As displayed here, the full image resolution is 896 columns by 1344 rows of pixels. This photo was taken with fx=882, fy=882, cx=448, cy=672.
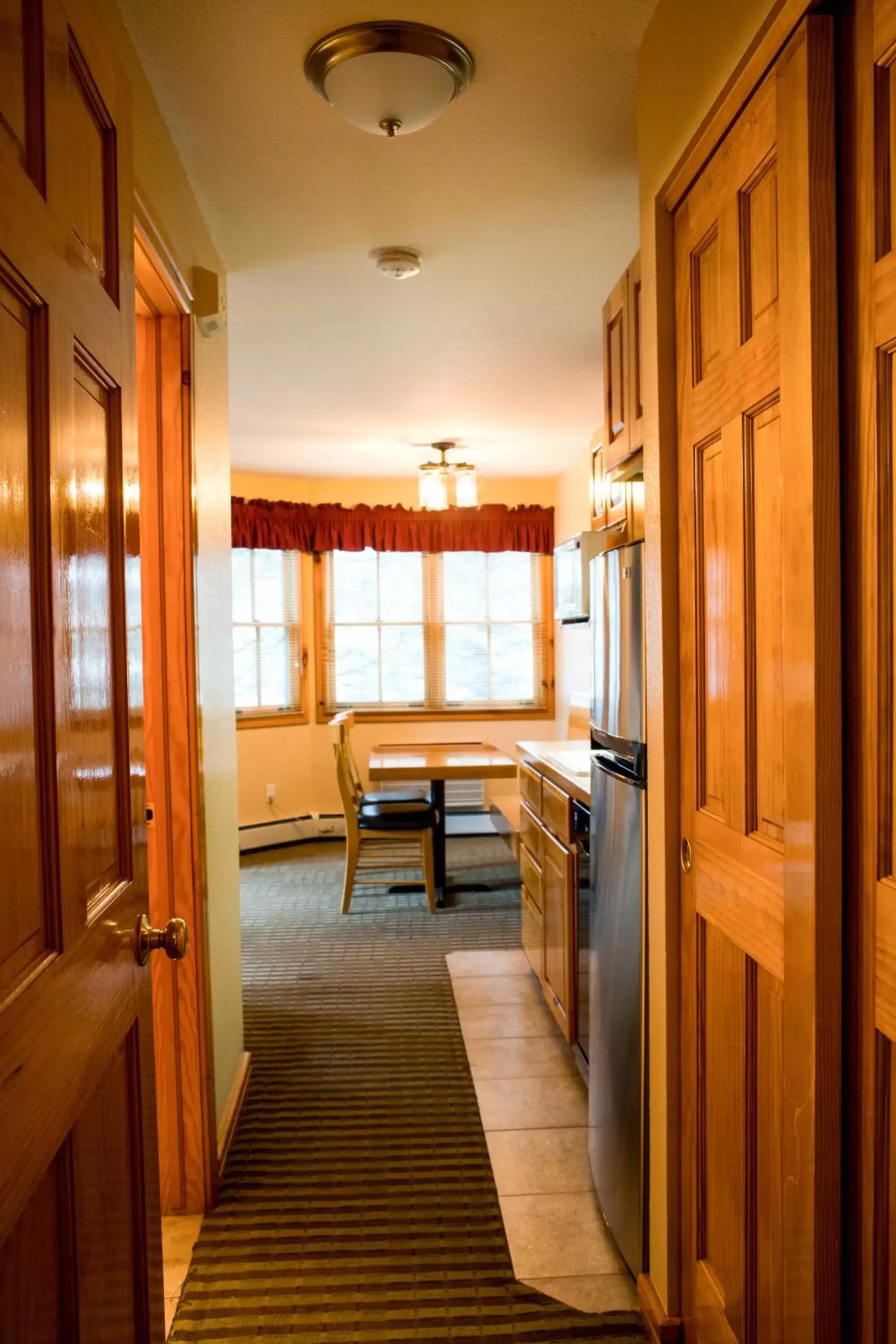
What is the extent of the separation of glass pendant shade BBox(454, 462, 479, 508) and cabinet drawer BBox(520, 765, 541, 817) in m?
1.86

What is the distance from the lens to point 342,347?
3486mm

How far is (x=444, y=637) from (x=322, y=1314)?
486cm

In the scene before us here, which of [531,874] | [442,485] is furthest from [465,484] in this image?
[531,874]

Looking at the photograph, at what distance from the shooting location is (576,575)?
3.64m

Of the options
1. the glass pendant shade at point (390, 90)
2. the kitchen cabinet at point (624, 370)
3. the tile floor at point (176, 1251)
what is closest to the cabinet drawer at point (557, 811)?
the kitchen cabinet at point (624, 370)

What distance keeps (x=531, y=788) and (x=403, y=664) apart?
10.2ft

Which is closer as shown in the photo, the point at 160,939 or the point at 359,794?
the point at 160,939

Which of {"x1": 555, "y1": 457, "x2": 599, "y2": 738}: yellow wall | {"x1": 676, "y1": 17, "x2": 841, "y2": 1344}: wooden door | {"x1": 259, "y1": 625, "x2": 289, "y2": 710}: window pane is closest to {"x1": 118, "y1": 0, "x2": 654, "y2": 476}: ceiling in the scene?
{"x1": 676, "y1": 17, "x2": 841, "y2": 1344}: wooden door

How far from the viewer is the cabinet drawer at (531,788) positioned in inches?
126

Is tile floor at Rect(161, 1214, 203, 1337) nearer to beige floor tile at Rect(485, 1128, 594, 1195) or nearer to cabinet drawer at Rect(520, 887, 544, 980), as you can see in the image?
beige floor tile at Rect(485, 1128, 594, 1195)

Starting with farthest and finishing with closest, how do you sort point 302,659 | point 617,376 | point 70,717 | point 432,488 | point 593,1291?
1. point 302,659
2. point 432,488
3. point 617,376
4. point 593,1291
5. point 70,717

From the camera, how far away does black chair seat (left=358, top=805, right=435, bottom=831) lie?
445cm

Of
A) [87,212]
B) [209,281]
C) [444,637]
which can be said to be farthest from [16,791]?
[444,637]

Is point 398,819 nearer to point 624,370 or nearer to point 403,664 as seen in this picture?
point 403,664
